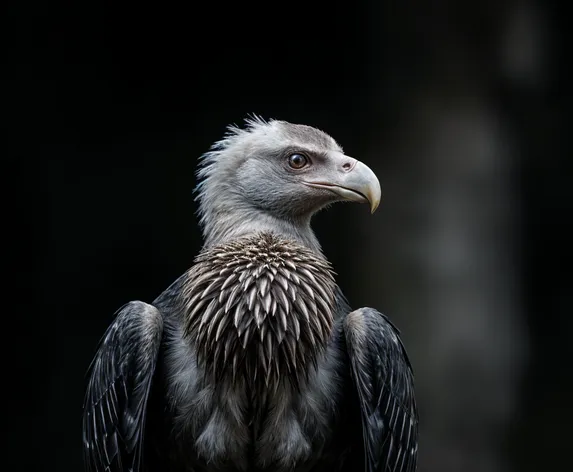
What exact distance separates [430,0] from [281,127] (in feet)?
13.4

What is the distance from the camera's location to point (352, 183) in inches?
187

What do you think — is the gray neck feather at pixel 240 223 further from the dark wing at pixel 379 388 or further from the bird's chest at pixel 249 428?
the bird's chest at pixel 249 428

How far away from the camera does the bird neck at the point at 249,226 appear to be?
4.79 meters

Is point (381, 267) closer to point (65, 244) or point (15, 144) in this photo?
point (65, 244)

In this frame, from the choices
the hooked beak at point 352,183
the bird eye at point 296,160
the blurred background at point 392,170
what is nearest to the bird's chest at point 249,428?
the hooked beak at point 352,183

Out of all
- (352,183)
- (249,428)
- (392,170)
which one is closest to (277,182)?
(352,183)

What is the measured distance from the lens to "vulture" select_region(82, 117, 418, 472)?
432cm

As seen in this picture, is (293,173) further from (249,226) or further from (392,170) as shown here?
(392,170)

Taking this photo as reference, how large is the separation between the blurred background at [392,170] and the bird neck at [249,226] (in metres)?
→ 3.61

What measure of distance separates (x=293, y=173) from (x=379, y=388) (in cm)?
117

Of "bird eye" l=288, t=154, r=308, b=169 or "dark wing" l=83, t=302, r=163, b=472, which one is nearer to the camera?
"dark wing" l=83, t=302, r=163, b=472

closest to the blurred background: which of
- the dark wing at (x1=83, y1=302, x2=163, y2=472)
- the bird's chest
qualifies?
the dark wing at (x1=83, y1=302, x2=163, y2=472)

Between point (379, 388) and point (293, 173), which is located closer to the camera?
point (379, 388)

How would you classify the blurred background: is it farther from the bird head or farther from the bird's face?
the bird's face
